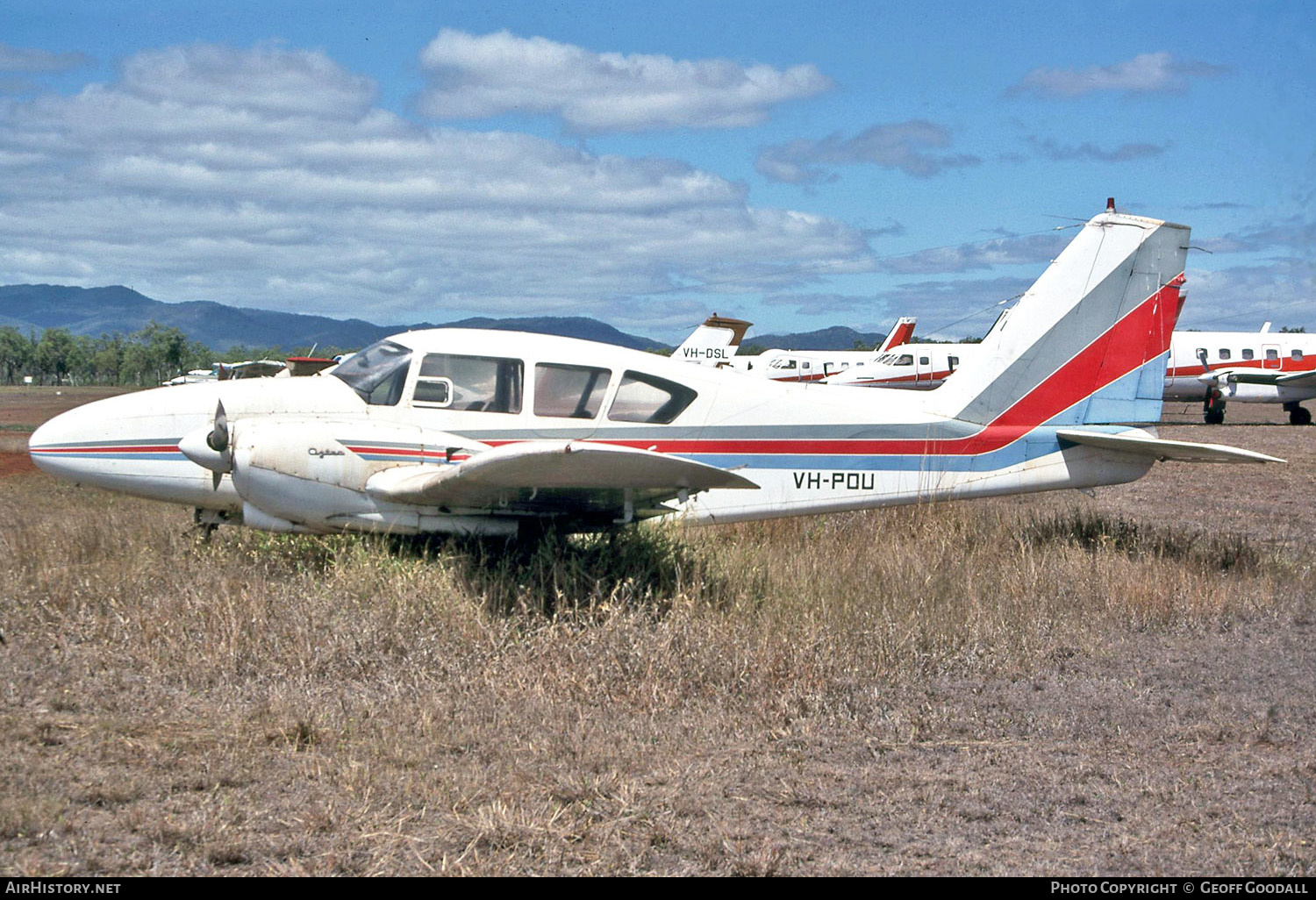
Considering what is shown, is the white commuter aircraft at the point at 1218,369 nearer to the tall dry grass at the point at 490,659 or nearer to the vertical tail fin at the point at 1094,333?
the vertical tail fin at the point at 1094,333

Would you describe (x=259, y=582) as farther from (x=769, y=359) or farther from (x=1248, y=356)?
(x=769, y=359)

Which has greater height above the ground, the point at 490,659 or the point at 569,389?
the point at 569,389

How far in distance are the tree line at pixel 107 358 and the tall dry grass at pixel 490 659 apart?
246ft

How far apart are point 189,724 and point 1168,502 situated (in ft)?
43.6

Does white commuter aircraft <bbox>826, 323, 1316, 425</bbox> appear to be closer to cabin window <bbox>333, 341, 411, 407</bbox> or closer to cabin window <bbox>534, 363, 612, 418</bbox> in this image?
cabin window <bbox>534, 363, 612, 418</bbox>

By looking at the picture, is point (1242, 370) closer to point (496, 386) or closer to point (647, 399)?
point (647, 399)

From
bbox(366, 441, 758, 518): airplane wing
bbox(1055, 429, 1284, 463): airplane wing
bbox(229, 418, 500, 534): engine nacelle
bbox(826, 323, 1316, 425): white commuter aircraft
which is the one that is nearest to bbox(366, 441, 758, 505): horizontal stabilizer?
bbox(366, 441, 758, 518): airplane wing

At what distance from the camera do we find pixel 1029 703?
5777mm

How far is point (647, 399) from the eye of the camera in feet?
27.1

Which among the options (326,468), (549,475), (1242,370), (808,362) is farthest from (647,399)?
(808,362)

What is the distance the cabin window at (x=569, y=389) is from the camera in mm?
8117

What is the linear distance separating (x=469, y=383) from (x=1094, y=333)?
19.1ft

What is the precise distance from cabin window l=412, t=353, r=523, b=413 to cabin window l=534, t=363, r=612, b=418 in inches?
7.2

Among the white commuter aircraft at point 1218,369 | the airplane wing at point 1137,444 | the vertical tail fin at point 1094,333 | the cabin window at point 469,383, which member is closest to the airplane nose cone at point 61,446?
the cabin window at point 469,383
